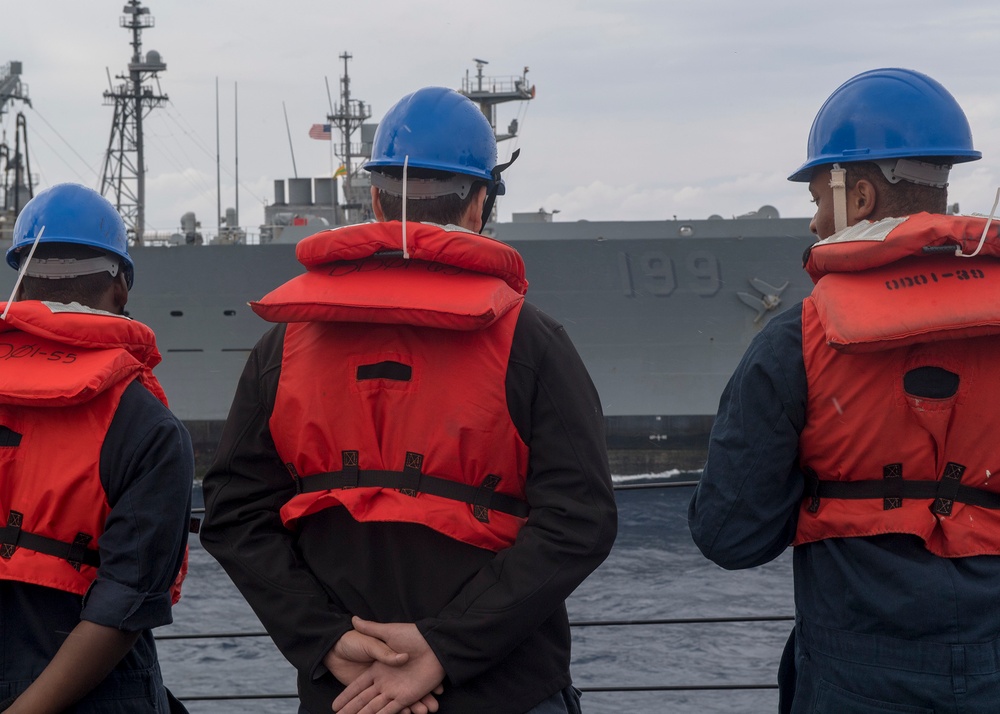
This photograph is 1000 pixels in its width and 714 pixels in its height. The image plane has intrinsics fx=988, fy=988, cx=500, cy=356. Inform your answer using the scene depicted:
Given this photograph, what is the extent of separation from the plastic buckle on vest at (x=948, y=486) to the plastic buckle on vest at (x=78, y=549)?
4.73 ft

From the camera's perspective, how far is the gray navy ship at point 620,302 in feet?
59.0

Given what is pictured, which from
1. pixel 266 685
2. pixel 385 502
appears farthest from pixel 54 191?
pixel 266 685

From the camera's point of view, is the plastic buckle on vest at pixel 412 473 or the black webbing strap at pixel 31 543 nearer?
the plastic buckle on vest at pixel 412 473

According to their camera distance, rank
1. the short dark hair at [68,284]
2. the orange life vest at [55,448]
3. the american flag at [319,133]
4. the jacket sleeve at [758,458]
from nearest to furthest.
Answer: the jacket sleeve at [758,458] < the orange life vest at [55,448] < the short dark hair at [68,284] < the american flag at [319,133]

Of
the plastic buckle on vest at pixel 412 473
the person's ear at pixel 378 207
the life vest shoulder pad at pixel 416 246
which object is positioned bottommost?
the plastic buckle on vest at pixel 412 473

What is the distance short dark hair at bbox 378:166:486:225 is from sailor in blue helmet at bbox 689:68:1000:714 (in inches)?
21.5

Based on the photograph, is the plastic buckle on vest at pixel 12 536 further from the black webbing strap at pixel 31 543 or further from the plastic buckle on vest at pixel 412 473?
the plastic buckle on vest at pixel 412 473

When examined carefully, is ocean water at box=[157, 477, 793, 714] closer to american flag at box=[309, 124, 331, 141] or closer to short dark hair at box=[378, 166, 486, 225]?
short dark hair at box=[378, 166, 486, 225]

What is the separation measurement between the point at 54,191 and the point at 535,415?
116 cm

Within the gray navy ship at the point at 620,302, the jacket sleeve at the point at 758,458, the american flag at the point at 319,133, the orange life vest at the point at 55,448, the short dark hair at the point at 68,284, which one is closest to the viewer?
the jacket sleeve at the point at 758,458

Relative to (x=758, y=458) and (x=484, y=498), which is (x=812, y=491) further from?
(x=484, y=498)

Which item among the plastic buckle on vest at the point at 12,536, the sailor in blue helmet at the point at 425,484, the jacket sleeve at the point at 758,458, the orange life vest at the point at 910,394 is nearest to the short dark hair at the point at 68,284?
the plastic buckle on vest at the point at 12,536

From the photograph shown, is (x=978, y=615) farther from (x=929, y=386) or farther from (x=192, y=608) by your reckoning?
(x=192, y=608)

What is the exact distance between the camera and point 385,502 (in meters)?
1.52
